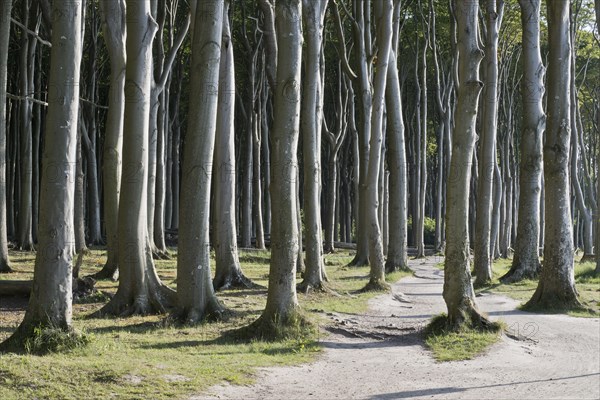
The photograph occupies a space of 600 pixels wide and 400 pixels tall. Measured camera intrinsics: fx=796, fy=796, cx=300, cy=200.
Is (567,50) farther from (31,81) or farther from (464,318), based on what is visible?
(31,81)

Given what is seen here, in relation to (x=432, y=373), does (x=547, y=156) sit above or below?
above

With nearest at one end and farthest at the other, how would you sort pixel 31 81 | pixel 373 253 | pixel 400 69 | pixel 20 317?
pixel 20 317 → pixel 373 253 → pixel 31 81 → pixel 400 69

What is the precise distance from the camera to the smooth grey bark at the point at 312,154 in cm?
1461

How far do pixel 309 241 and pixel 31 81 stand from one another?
13850 millimetres

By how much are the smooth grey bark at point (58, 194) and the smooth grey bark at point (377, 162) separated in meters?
8.37

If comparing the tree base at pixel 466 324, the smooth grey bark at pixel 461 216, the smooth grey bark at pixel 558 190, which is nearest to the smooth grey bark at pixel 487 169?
the smooth grey bark at pixel 558 190

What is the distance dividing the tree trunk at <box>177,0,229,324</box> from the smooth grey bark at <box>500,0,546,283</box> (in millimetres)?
9023

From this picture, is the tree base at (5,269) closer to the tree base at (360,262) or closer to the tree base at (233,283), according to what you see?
the tree base at (233,283)

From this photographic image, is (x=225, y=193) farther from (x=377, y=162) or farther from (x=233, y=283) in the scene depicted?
(x=377, y=162)

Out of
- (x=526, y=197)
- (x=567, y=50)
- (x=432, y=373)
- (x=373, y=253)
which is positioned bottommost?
(x=432, y=373)

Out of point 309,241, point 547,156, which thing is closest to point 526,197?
point 547,156

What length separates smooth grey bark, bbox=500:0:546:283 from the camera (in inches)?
694

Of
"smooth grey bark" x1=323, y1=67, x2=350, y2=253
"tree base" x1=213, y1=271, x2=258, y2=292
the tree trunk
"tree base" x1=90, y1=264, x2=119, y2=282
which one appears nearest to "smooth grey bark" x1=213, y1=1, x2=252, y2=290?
"tree base" x1=213, y1=271, x2=258, y2=292

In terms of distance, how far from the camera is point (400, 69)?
37.4m
